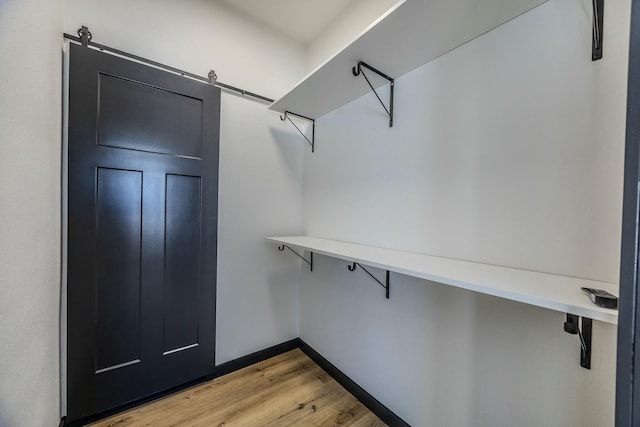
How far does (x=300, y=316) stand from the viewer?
2.10 meters

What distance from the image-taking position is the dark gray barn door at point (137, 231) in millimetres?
1247

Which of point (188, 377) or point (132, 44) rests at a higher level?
point (132, 44)

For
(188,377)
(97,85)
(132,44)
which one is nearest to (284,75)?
(132,44)

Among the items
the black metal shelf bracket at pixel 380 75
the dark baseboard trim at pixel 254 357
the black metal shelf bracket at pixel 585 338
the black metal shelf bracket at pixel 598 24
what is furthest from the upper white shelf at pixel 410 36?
the dark baseboard trim at pixel 254 357

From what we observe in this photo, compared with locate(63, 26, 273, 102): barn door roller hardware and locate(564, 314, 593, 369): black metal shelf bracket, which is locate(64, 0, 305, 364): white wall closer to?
locate(63, 26, 273, 102): barn door roller hardware

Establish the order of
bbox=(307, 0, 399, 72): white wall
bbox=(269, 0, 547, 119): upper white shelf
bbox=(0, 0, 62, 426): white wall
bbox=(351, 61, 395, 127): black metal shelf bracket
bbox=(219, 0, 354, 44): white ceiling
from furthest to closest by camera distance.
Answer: bbox=(219, 0, 354, 44): white ceiling
bbox=(307, 0, 399, 72): white wall
bbox=(351, 61, 395, 127): black metal shelf bracket
bbox=(269, 0, 547, 119): upper white shelf
bbox=(0, 0, 62, 426): white wall

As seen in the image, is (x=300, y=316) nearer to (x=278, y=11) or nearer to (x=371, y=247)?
(x=371, y=247)

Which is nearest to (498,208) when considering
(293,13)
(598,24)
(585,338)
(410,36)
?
(585,338)

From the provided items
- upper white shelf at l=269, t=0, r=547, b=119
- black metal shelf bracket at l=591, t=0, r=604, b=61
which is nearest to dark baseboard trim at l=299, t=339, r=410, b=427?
black metal shelf bracket at l=591, t=0, r=604, b=61

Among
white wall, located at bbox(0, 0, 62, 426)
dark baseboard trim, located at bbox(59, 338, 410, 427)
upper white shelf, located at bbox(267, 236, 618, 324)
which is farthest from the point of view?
dark baseboard trim, located at bbox(59, 338, 410, 427)

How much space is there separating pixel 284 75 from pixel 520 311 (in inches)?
83.1

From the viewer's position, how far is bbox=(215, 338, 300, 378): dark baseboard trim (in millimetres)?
1716

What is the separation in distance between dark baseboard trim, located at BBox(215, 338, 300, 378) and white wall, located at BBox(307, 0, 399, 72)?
2.08 m

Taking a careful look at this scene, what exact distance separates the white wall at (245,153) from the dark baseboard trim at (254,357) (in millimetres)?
40
